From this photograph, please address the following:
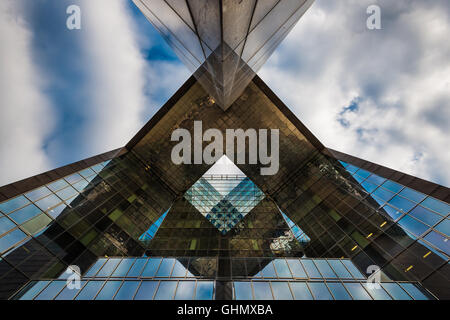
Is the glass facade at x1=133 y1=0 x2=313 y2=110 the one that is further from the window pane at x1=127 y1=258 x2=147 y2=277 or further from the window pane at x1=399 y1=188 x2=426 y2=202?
the window pane at x1=399 y1=188 x2=426 y2=202

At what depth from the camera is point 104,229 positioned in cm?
1736

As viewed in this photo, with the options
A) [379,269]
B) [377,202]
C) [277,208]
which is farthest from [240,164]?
[379,269]

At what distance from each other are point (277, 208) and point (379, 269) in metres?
15.9

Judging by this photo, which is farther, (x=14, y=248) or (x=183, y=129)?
(x=183, y=129)

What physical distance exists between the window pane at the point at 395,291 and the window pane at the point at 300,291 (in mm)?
4633

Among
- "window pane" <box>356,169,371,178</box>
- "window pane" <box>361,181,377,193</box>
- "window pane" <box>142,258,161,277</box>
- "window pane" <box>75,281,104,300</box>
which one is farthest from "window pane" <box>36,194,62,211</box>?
"window pane" <box>356,169,371,178</box>

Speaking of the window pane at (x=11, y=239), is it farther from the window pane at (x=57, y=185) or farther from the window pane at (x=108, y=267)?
the window pane at (x=108, y=267)

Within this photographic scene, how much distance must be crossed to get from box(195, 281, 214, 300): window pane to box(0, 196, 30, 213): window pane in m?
12.8

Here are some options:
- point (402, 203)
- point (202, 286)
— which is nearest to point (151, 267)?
point (202, 286)
